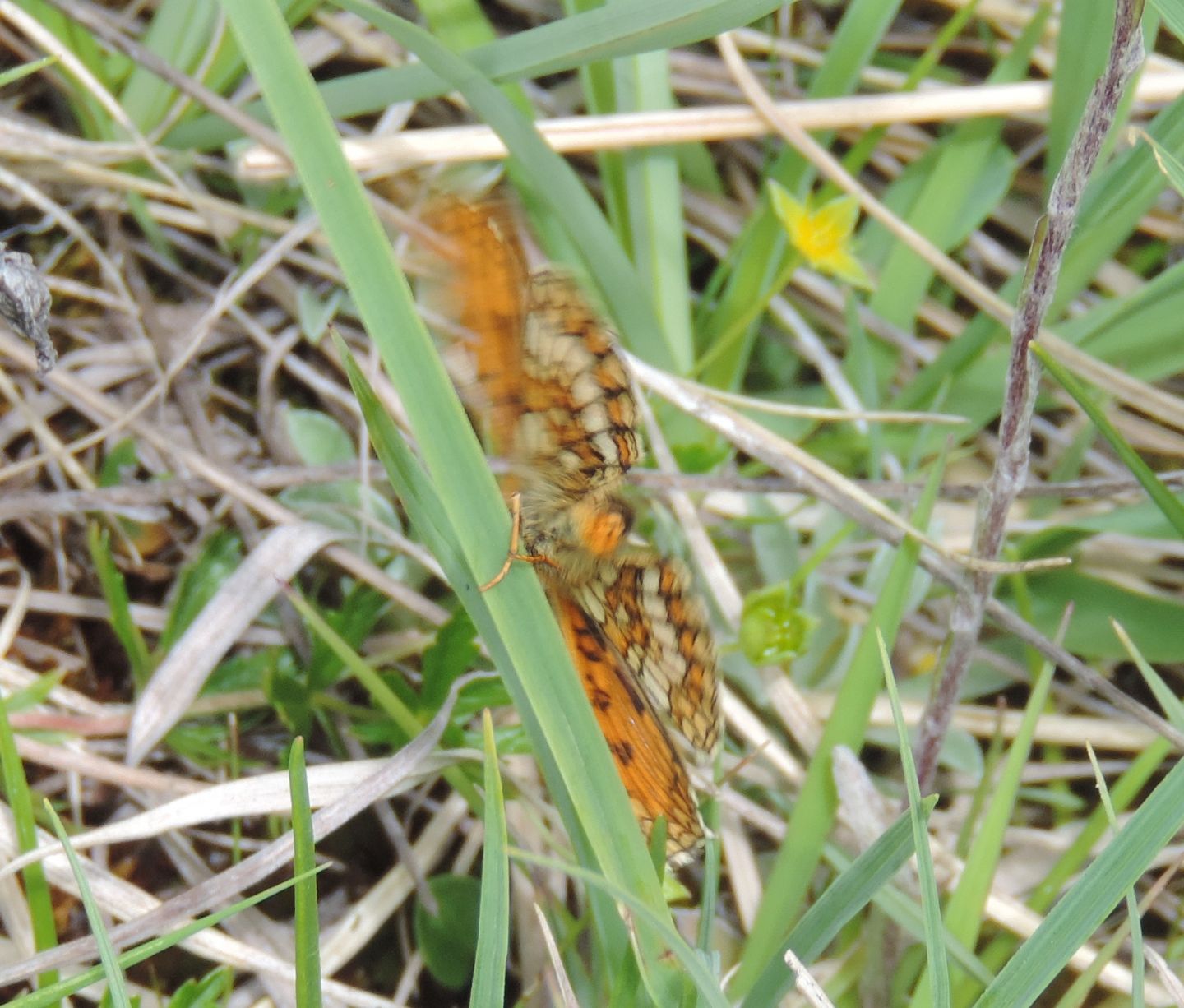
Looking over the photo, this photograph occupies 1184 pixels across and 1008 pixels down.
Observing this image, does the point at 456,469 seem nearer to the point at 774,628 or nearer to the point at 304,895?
the point at 304,895

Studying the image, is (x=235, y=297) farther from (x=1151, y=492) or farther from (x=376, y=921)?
(x=1151, y=492)

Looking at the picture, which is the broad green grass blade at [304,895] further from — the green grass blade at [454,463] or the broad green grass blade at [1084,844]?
the broad green grass blade at [1084,844]

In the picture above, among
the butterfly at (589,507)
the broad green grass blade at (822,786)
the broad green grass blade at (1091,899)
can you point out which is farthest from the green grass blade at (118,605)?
the broad green grass blade at (1091,899)

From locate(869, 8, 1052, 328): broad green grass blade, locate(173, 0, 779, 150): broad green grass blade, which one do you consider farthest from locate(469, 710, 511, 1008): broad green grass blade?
locate(869, 8, 1052, 328): broad green grass blade

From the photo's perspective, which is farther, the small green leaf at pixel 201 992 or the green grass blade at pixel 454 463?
the small green leaf at pixel 201 992

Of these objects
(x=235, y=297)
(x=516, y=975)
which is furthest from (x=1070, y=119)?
(x=516, y=975)
